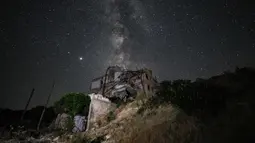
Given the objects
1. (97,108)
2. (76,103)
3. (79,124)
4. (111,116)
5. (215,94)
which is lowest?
(79,124)

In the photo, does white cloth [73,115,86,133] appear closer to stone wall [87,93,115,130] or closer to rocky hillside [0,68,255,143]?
stone wall [87,93,115,130]

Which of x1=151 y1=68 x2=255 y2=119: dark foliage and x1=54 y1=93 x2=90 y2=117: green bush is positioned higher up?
x1=54 y1=93 x2=90 y2=117: green bush

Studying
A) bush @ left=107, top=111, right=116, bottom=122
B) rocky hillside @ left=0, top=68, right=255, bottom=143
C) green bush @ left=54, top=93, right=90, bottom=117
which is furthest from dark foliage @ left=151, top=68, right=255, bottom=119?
green bush @ left=54, top=93, right=90, bottom=117

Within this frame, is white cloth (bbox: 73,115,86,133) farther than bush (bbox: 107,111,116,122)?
Yes

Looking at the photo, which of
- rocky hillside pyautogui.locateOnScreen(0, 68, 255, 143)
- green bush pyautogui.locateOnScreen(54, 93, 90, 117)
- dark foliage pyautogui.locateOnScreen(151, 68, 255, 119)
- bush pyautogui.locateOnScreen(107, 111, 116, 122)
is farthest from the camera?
green bush pyautogui.locateOnScreen(54, 93, 90, 117)

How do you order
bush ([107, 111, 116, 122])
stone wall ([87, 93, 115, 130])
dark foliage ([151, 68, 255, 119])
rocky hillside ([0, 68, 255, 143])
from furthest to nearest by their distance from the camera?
1. stone wall ([87, 93, 115, 130])
2. bush ([107, 111, 116, 122])
3. dark foliage ([151, 68, 255, 119])
4. rocky hillside ([0, 68, 255, 143])

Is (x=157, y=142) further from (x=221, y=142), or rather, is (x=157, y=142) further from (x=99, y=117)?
(x=99, y=117)

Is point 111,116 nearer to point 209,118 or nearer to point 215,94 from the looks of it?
point 215,94

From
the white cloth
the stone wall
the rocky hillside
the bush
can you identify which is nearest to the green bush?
the white cloth

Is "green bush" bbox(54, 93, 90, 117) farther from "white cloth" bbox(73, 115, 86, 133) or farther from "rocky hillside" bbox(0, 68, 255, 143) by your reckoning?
"rocky hillside" bbox(0, 68, 255, 143)

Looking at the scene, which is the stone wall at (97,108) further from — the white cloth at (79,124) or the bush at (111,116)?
the white cloth at (79,124)

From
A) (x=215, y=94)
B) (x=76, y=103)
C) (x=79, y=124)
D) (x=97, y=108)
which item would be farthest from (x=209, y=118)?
(x=76, y=103)

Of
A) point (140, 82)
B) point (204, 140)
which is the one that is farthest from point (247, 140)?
point (140, 82)

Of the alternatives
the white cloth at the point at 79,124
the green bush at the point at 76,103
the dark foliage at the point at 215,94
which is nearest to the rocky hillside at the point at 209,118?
the dark foliage at the point at 215,94
